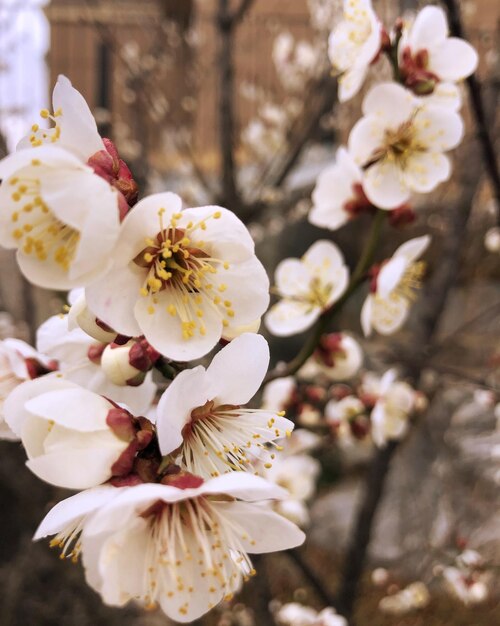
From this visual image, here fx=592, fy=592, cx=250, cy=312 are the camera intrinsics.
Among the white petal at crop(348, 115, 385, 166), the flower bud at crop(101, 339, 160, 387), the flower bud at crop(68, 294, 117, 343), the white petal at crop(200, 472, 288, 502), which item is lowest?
the flower bud at crop(101, 339, 160, 387)

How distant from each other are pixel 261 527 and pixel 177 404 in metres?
0.11

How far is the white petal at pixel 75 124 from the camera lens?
432 millimetres

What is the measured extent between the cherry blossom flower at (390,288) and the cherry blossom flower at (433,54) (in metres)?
0.22

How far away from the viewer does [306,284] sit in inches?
42.1

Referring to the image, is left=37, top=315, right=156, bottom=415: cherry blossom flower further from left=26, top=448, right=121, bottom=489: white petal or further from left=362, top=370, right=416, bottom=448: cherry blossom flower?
left=362, top=370, right=416, bottom=448: cherry blossom flower

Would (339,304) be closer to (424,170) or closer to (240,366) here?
(424,170)

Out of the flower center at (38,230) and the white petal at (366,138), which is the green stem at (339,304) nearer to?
the white petal at (366,138)

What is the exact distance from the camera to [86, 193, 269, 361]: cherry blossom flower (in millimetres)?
431

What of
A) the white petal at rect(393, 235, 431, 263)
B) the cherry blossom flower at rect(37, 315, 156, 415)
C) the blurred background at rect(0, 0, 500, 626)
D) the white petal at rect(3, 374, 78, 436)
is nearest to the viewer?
the white petal at rect(3, 374, 78, 436)

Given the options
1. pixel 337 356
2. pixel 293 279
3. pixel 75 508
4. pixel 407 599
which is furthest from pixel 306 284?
pixel 407 599

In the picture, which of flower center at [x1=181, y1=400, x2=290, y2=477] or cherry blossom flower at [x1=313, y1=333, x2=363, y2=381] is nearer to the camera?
flower center at [x1=181, y1=400, x2=290, y2=477]

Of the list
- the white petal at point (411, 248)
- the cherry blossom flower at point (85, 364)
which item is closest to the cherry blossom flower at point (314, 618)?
the white petal at point (411, 248)

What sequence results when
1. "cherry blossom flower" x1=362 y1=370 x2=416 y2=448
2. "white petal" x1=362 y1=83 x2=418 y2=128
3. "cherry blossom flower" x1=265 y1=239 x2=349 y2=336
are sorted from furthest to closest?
"cherry blossom flower" x1=362 y1=370 x2=416 y2=448, "cherry blossom flower" x1=265 y1=239 x2=349 y2=336, "white petal" x1=362 y1=83 x2=418 y2=128

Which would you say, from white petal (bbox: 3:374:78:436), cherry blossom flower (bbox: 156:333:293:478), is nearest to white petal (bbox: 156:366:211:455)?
cherry blossom flower (bbox: 156:333:293:478)
